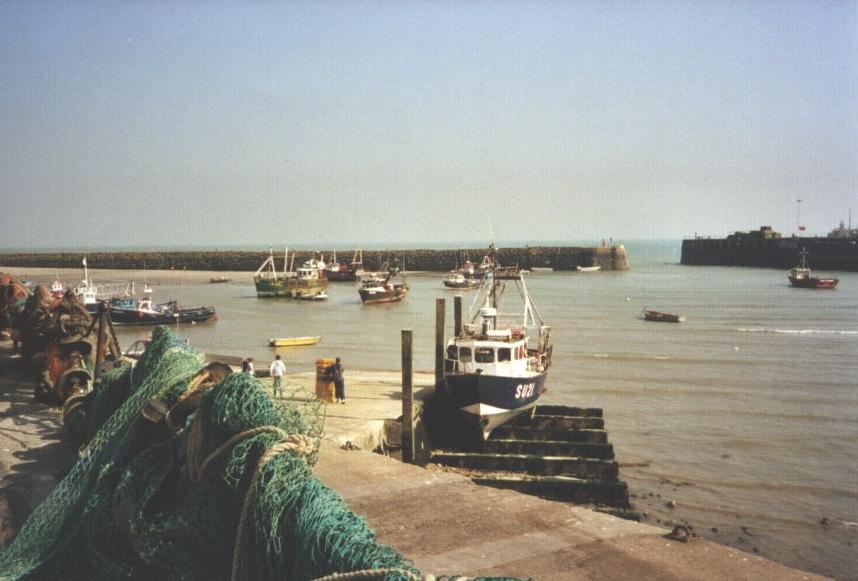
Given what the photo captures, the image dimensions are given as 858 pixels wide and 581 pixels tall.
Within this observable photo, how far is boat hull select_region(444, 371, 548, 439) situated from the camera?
1841 centimetres

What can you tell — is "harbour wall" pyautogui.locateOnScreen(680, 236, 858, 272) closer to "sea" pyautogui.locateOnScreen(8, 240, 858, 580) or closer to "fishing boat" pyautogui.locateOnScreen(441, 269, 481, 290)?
"sea" pyautogui.locateOnScreen(8, 240, 858, 580)

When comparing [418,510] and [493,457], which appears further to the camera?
[493,457]

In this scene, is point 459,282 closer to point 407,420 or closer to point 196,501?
point 407,420

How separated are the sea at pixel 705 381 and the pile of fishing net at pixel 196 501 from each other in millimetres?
12591

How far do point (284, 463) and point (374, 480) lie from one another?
845 cm

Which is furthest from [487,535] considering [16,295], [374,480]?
[16,295]

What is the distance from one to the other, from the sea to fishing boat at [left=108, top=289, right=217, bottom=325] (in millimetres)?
1202

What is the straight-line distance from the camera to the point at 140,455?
5078 mm

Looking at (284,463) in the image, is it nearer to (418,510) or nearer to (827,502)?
(418,510)

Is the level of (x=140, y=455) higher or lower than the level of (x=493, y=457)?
higher

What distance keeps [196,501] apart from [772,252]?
4977 inches

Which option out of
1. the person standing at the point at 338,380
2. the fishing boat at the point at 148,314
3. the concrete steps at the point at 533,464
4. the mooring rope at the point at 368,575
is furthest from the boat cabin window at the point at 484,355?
the fishing boat at the point at 148,314

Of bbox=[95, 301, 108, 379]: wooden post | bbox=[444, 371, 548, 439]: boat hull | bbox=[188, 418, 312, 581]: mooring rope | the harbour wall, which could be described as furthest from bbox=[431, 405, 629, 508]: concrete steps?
the harbour wall

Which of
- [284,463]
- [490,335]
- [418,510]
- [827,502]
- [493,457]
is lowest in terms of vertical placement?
[827,502]
